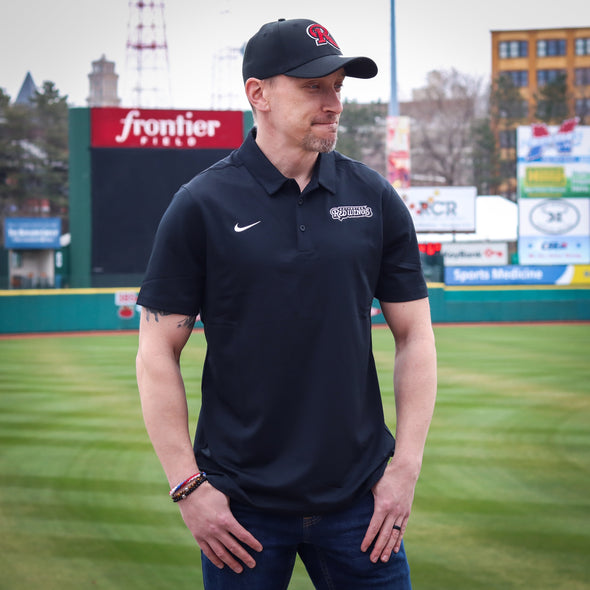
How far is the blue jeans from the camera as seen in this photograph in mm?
1985

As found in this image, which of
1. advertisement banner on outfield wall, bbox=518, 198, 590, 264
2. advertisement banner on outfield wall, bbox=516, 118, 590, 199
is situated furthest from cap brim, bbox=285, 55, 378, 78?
advertisement banner on outfield wall, bbox=516, 118, 590, 199

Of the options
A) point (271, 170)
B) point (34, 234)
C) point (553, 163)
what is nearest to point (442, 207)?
point (553, 163)

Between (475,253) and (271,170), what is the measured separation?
31.4 m

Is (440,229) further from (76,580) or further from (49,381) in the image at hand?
(76,580)

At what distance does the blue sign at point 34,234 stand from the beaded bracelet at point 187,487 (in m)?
25.5

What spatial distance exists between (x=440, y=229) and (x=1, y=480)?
26389 mm

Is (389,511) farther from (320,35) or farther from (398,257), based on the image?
(320,35)

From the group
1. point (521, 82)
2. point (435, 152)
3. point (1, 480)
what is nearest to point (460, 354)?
point (1, 480)

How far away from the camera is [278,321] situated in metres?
1.95

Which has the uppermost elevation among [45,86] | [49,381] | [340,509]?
[45,86]

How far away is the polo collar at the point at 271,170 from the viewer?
2.05m

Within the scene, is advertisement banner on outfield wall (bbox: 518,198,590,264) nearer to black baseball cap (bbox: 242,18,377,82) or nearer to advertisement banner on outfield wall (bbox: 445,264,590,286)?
advertisement banner on outfield wall (bbox: 445,264,590,286)

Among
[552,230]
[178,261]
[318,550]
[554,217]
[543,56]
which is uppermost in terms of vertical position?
[543,56]

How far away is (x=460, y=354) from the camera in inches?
593
